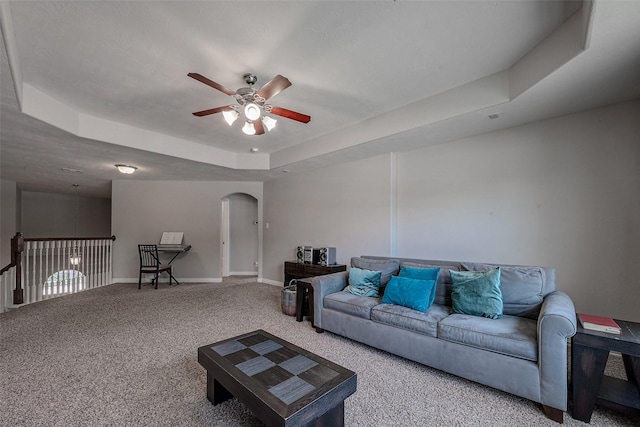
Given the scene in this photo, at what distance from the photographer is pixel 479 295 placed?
7.93ft

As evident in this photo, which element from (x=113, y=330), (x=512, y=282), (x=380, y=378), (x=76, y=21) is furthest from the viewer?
(x=113, y=330)

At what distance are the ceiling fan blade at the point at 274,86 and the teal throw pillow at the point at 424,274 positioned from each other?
7.19ft

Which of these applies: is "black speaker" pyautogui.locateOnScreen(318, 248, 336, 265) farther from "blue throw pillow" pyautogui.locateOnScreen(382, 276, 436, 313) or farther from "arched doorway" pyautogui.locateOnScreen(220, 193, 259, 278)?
"arched doorway" pyautogui.locateOnScreen(220, 193, 259, 278)

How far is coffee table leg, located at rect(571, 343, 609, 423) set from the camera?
1718 millimetres

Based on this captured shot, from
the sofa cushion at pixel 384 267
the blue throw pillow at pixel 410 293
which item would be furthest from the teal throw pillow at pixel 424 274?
the sofa cushion at pixel 384 267

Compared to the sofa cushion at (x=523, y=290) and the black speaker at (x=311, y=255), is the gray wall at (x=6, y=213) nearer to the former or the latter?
the black speaker at (x=311, y=255)

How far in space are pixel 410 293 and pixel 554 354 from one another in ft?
3.62

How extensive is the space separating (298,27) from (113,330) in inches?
150

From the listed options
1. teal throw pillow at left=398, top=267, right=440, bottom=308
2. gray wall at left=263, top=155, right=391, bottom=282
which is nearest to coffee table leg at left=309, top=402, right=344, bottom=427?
teal throw pillow at left=398, top=267, right=440, bottom=308

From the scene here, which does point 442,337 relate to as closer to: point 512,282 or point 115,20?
point 512,282

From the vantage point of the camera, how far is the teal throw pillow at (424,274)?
8.74ft

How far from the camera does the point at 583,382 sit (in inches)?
69.1

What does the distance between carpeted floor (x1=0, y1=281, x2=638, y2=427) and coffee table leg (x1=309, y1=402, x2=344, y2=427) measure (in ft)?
0.92

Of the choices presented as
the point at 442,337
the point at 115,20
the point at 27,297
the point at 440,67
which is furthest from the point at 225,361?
the point at 27,297
